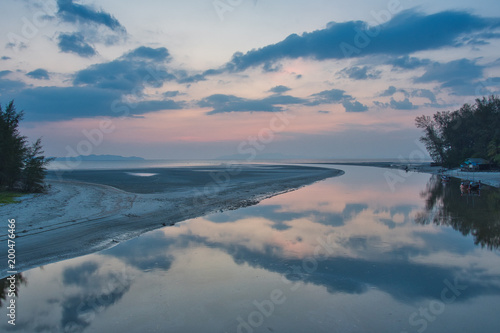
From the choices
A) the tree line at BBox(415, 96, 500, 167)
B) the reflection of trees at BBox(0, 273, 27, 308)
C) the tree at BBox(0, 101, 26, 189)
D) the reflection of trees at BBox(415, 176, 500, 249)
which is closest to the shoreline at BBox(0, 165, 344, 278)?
the reflection of trees at BBox(0, 273, 27, 308)

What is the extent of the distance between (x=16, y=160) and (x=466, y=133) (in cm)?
A: 10330

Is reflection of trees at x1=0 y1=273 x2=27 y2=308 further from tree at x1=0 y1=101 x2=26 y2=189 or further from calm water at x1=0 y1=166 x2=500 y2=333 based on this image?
tree at x1=0 y1=101 x2=26 y2=189

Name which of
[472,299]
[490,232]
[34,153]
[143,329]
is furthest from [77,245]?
[34,153]

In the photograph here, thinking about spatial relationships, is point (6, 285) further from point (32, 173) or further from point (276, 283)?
point (32, 173)

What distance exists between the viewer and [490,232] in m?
15.3

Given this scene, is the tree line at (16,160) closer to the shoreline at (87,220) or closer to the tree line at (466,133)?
the shoreline at (87,220)

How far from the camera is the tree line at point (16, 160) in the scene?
1046 inches

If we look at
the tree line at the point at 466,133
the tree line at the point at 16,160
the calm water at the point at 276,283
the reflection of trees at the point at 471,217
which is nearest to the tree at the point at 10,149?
the tree line at the point at 16,160

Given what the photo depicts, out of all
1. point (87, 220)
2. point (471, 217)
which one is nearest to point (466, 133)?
point (471, 217)

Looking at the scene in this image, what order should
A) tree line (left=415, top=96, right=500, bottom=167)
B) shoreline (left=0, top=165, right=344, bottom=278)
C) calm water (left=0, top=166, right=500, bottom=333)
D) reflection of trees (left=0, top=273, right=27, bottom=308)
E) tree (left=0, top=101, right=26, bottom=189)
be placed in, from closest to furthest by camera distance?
1. calm water (left=0, top=166, right=500, bottom=333)
2. reflection of trees (left=0, top=273, right=27, bottom=308)
3. shoreline (left=0, top=165, right=344, bottom=278)
4. tree (left=0, top=101, right=26, bottom=189)
5. tree line (left=415, top=96, right=500, bottom=167)

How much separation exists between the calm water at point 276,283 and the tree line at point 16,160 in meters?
19.7

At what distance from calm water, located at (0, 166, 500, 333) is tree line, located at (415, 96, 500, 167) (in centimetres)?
6257

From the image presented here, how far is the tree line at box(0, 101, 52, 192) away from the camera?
26562 mm

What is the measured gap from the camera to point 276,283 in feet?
30.3
